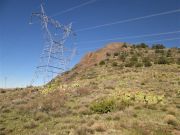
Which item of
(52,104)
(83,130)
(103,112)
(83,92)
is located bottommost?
(83,130)

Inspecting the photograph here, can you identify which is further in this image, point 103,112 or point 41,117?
point 103,112

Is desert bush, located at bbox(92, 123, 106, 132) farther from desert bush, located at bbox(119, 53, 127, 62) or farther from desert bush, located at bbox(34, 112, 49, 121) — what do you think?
desert bush, located at bbox(119, 53, 127, 62)

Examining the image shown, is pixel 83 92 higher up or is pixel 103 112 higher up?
pixel 83 92

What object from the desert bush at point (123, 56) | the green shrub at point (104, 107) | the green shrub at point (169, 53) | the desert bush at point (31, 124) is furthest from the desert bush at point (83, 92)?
the green shrub at point (169, 53)

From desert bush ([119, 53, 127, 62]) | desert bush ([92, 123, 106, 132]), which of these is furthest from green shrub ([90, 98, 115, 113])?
desert bush ([119, 53, 127, 62])

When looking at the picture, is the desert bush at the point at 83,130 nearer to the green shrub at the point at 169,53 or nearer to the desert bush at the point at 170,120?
the desert bush at the point at 170,120

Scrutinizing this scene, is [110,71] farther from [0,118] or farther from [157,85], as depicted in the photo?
[0,118]

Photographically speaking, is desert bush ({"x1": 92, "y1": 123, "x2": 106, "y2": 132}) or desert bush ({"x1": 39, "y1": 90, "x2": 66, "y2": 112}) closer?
desert bush ({"x1": 92, "y1": 123, "x2": 106, "y2": 132})

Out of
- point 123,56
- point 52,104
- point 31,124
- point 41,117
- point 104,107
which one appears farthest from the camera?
point 123,56

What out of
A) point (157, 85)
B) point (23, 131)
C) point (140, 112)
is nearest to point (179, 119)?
point (140, 112)

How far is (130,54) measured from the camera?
222ft

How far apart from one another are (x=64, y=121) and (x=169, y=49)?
54626 millimetres

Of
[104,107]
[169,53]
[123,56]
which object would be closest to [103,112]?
[104,107]

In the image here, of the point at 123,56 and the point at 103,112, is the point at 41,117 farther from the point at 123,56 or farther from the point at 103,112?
the point at 123,56
